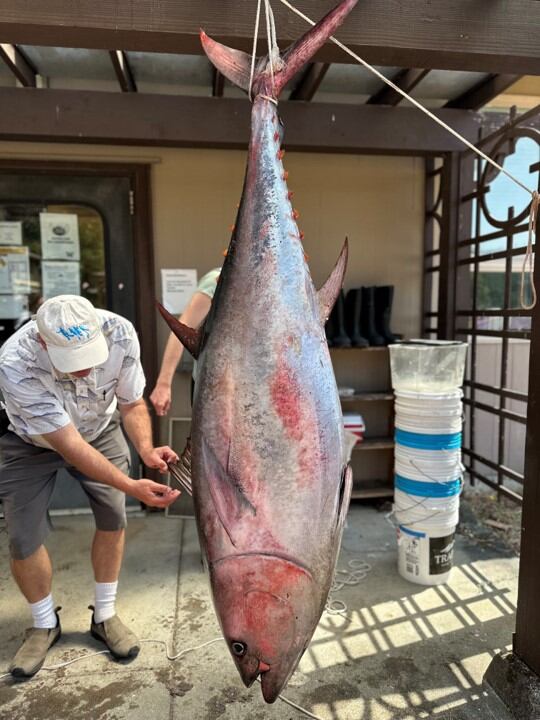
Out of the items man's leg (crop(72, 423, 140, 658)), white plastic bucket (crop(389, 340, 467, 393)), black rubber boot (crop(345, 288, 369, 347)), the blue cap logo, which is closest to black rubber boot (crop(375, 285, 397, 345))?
black rubber boot (crop(345, 288, 369, 347))

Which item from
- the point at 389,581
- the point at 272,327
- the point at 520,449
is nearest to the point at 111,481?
the point at 272,327

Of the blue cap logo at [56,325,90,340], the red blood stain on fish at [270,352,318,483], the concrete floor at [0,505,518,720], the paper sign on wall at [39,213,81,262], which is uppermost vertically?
the paper sign on wall at [39,213,81,262]

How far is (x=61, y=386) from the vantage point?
2246 millimetres

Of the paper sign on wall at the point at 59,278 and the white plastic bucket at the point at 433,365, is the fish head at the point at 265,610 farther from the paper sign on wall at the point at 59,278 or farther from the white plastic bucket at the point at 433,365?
the paper sign on wall at the point at 59,278

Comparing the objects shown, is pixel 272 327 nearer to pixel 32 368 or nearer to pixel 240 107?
pixel 32 368

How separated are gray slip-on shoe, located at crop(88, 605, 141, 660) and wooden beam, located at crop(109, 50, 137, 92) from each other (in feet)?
9.79

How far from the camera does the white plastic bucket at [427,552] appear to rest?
2932mm

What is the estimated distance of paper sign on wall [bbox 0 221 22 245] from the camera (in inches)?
150

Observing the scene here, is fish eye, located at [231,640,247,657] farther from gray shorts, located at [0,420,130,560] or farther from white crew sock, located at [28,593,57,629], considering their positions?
white crew sock, located at [28,593,57,629]

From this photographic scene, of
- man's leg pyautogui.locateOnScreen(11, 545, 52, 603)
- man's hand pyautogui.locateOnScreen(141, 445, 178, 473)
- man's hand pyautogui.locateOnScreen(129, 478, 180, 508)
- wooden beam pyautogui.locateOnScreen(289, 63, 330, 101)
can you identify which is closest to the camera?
man's hand pyautogui.locateOnScreen(129, 478, 180, 508)

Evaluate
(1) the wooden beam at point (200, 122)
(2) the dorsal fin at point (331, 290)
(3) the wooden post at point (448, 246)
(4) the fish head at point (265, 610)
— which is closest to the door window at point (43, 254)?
(1) the wooden beam at point (200, 122)

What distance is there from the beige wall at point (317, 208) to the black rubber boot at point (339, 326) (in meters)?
0.29

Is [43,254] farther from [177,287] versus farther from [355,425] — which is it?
[355,425]

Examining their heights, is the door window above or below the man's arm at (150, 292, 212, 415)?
above
